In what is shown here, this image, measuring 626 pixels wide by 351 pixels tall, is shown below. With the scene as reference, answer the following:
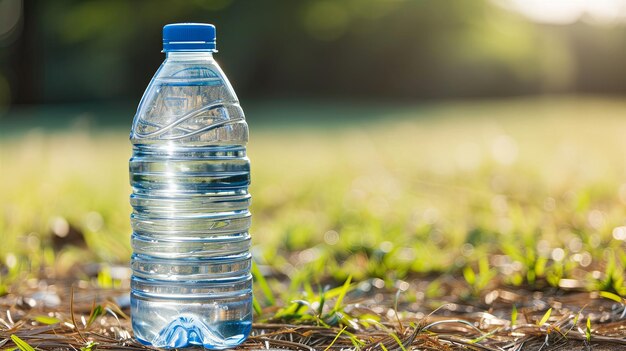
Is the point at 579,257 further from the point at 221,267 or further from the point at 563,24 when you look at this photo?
the point at 563,24

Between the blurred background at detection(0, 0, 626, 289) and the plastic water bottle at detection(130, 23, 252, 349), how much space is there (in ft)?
3.17

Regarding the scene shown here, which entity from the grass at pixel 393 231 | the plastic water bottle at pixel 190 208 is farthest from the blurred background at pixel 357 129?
the plastic water bottle at pixel 190 208

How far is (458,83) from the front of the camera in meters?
22.8

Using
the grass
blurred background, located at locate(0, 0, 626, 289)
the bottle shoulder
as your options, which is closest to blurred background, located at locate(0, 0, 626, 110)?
blurred background, located at locate(0, 0, 626, 289)

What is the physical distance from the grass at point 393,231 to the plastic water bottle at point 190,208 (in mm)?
188

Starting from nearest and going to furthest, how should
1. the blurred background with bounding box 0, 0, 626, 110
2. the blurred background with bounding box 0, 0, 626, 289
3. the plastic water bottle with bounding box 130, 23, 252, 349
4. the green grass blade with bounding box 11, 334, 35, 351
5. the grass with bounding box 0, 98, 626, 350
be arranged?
the green grass blade with bounding box 11, 334, 35, 351, the plastic water bottle with bounding box 130, 23, 252, 349, the grass with bounding box 0, 98, 626, 350, the blurred background with bounding box 0, 0, 626, 289, the blurred background with bounding box 0, 0, 626, 110

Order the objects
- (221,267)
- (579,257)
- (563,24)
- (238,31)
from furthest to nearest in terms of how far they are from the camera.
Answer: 1. (563,24)
2. (238,31)
3. (579,257)
4. (221,267)

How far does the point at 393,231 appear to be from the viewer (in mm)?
4328

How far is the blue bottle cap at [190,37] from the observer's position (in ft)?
7.91

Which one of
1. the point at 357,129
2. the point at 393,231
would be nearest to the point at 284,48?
the point at 357,129

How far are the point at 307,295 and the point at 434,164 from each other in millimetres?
4685

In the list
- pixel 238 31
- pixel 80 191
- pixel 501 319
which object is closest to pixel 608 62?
pixel 238 31

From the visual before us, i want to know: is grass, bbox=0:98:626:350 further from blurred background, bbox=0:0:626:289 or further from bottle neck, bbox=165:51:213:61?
bottle neck, bbox=165:51:213:61

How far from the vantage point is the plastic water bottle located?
100 inches
